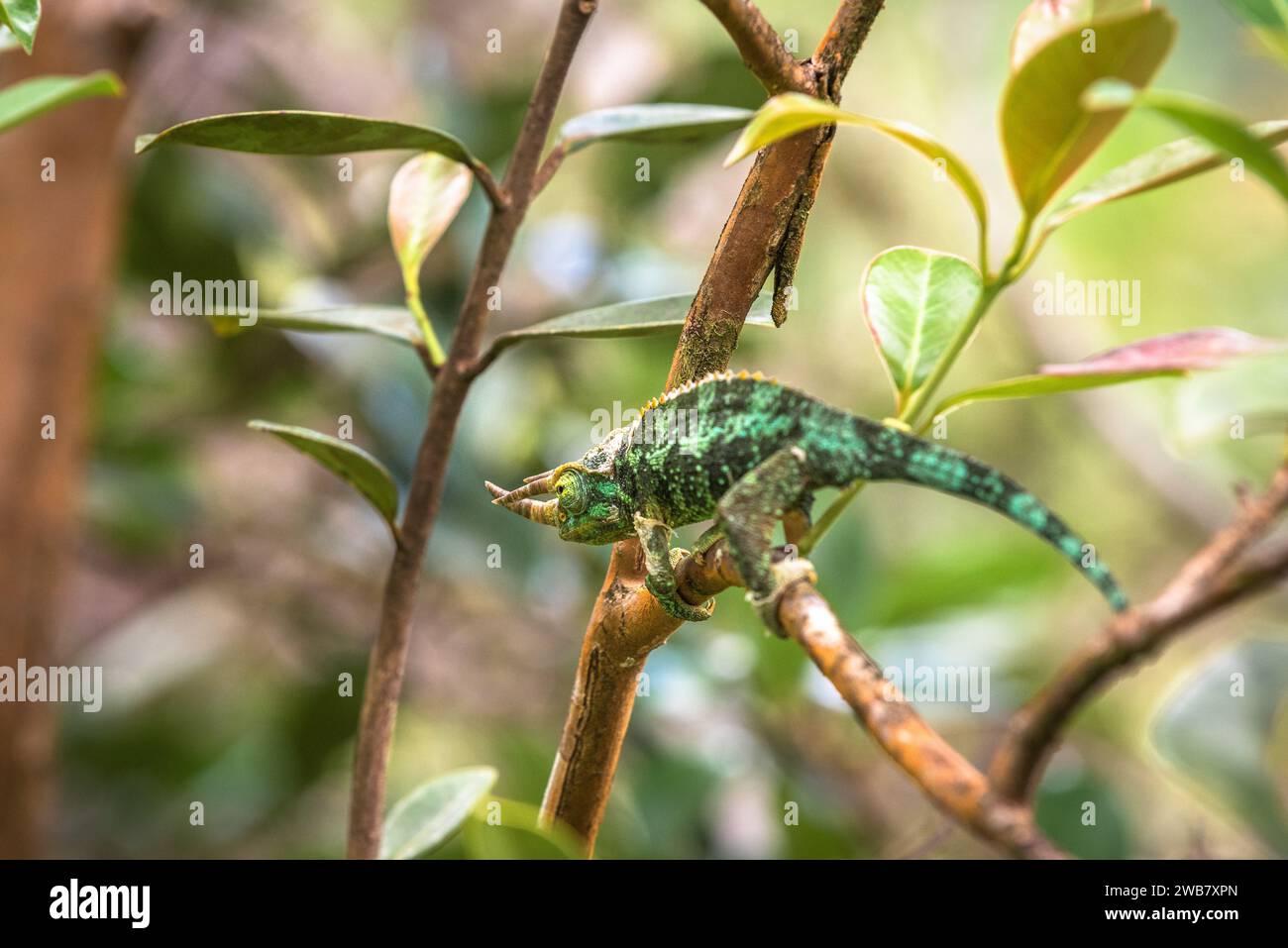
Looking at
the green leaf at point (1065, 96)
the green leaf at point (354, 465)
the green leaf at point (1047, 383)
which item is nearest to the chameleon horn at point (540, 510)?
the green leaf at point (354, 465)

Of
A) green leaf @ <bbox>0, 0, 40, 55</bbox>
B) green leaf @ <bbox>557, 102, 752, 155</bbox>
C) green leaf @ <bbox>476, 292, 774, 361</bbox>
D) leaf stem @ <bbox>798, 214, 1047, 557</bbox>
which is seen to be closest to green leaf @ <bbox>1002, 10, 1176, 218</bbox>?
leaf stem @ <bbox>798, 214, 1047, 557</bbox>

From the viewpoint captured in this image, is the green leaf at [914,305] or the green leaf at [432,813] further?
the green leaf at [432,813]

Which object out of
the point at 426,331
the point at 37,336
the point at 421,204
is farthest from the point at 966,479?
the point at 37,336

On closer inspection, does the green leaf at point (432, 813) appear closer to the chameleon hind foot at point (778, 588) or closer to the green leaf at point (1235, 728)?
the chameleon hind foot at point (778, 588)

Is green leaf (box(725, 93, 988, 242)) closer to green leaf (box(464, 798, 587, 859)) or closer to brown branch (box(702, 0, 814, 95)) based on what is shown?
brown branch (box(702, 0, 814, 95))

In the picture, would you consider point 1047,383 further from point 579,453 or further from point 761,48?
point 579,453

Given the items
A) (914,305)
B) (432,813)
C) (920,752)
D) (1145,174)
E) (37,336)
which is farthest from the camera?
(37,336)
